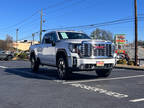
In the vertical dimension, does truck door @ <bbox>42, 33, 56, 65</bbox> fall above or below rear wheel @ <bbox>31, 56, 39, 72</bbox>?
above

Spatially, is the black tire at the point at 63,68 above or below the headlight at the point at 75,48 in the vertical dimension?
below

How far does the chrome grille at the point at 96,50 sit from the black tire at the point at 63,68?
945 millimetres

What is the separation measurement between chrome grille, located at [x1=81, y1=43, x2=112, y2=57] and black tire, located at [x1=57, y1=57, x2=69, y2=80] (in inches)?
37.2

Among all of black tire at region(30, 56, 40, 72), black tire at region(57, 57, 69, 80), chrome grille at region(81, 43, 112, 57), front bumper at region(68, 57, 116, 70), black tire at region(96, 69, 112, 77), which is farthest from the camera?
black tire at region(30, 56, 40, 72)

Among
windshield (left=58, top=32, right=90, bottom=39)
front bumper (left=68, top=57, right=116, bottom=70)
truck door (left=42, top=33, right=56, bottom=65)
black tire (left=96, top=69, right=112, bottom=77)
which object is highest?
windshield (left=58, top=32, right=90, bottom=39)

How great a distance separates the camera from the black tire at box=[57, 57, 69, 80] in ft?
25.6

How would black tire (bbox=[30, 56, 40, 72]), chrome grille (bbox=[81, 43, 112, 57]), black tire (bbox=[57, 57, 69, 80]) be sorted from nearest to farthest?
chrome grille (bbox=[81, 43, 112, 57]) → black tire (bbox=[57, 57, 69, 80]) → black tire (bbox=[30, 56, 40, 72])

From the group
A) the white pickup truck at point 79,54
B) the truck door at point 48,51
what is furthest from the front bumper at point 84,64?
the truck door at point 48,51

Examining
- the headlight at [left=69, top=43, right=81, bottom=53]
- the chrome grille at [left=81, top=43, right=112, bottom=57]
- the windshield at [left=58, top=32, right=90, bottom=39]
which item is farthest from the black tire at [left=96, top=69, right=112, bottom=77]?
the headlight at [left=69, top=43, right=81, bottom=53]

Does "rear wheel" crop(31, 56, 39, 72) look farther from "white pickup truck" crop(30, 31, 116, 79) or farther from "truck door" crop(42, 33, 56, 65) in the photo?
"white pickup truck" crop(30, 31, 116, 79)

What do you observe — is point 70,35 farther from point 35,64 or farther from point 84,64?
point 35,64

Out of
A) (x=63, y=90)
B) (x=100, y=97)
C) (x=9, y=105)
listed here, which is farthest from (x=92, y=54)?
(x=9, y=105)

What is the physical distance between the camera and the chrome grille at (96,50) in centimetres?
742

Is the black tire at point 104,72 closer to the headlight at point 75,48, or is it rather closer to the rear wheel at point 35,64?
the headlight at point 75,48
